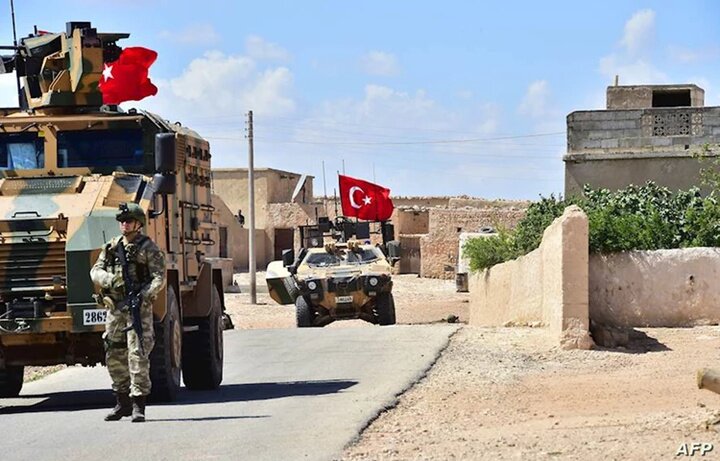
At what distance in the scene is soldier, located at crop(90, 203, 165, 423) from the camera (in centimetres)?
1080

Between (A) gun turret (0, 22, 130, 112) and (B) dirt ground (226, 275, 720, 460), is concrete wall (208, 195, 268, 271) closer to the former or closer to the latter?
(B) dirt ground (226, 275, 720, 460)

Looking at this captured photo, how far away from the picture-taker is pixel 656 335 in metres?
17.5

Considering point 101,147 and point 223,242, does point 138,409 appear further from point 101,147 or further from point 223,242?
point 223,242

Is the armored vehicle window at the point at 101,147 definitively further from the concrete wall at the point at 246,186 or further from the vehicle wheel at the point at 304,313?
the concrete wall at the point at 246,186

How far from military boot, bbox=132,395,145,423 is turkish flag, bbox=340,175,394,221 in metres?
26.8

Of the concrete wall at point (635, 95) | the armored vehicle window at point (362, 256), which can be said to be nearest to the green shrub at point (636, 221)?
the armored vehicle window at point (362, 256)

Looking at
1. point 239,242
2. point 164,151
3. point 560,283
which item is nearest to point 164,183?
point 164,151

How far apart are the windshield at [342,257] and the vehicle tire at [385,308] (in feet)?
3.22

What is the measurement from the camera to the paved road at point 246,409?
911 centimetres

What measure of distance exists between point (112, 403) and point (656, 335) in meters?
7.54

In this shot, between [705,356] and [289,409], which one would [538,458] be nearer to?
[289,409]

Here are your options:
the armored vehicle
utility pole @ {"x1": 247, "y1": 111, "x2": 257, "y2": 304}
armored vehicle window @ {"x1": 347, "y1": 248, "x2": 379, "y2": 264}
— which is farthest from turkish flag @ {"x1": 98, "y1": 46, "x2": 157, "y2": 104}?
utility pole @ {"x1": 247, "y1": 111, "x2": 257, "y2": 304}

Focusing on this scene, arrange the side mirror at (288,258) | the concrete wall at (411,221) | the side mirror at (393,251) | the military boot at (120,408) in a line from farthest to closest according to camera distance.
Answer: the concrete wall at (411,221), the side mirror at (288,258), the side mirror at (393,251), the military boot at (120,408)

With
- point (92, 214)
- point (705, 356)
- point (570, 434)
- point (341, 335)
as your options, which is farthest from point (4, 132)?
point (341, 335)
